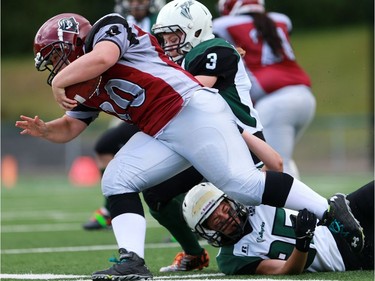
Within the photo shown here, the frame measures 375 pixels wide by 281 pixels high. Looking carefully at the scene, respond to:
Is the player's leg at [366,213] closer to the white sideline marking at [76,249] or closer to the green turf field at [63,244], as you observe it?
the green turf field at [63,244]

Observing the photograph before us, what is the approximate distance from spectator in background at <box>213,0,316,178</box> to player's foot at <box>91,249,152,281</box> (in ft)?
10.2

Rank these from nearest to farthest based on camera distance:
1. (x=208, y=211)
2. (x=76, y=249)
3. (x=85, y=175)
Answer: (x=208, y=211) → (x=76, y=249) → (x=85, y=175)

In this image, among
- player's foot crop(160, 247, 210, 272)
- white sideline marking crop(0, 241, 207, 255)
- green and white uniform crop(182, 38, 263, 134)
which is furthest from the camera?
white sideline marking crop(0, 241, 207, 255)

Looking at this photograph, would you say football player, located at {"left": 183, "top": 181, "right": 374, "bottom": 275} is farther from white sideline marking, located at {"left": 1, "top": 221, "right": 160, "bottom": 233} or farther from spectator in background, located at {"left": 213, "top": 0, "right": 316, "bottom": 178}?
white sideline marking, located at {"left": 1, "top": 221, "right": 160, "bottom": 233}

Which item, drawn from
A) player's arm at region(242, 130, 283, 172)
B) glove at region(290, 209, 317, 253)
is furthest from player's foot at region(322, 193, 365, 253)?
player's arm at region(242, 130, 283, 172)

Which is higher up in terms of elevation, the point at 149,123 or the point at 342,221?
the point at 149,123

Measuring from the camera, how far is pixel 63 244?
268 inches

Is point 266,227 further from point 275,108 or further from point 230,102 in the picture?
point 275,108

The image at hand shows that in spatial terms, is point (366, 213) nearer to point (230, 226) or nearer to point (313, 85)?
point (230, 226)

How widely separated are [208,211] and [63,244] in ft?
7.86

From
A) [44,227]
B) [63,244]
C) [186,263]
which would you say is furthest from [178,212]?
[44,227]

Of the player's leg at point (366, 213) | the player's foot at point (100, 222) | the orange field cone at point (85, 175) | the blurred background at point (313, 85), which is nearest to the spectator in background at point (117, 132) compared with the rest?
the player's foot at point (100, 222)

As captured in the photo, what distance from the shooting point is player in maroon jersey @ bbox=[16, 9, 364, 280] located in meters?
4.37

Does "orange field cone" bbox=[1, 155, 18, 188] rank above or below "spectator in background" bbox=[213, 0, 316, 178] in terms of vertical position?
below
